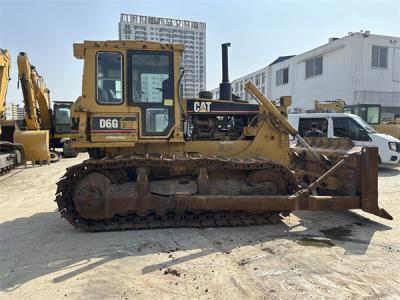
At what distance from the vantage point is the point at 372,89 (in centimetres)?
2838

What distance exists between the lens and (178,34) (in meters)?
9.13

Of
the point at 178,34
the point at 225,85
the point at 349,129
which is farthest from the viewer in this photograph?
the point at 349,129

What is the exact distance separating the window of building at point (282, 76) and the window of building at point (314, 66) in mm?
4132

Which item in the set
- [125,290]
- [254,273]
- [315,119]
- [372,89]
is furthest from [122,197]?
[372,89]

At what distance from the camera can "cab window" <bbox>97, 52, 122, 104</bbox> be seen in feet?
19.3

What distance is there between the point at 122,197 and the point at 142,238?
76cm

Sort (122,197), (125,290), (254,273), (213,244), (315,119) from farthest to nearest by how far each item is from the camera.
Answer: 1. (315,119)
2. (122,197)
3. (213,244)
4. (254,273)
5. (125,290)

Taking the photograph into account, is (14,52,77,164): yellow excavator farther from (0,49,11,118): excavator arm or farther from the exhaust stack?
the exhaust stack

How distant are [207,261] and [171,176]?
1.89m

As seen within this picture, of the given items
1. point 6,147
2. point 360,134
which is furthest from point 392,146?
point 6,147

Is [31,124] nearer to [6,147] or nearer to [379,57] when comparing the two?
[6,147]

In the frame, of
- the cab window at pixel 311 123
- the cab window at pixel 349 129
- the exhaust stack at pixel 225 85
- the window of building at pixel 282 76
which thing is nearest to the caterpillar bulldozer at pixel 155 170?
the exhaust stack at pixel 225 85

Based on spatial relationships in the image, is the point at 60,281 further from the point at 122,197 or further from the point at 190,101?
the point at 190,101

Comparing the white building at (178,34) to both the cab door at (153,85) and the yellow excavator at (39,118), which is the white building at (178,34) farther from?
the yellow excavator at (39,118)
